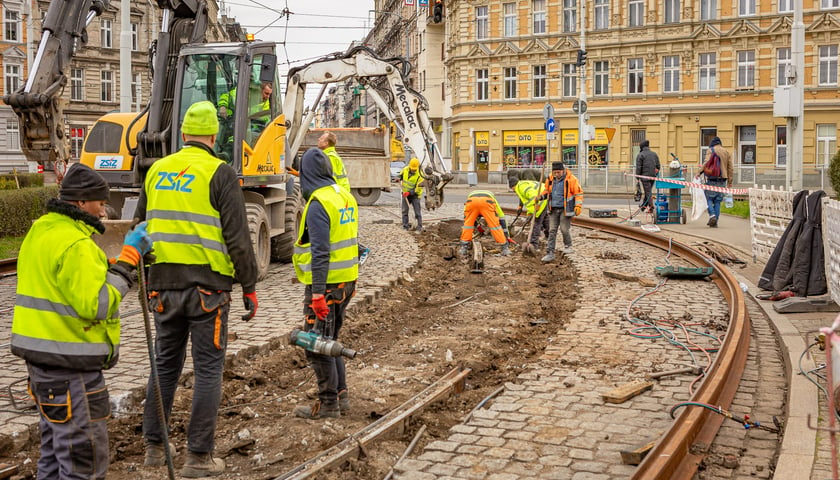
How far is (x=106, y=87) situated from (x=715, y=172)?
51.2 m

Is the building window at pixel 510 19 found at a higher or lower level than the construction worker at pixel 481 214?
higher

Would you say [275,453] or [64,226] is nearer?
[64,226]

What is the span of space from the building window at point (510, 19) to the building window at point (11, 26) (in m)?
32.7

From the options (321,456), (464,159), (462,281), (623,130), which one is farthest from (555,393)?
(464,159)

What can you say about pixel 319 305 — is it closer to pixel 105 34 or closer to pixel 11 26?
pixel 105 34

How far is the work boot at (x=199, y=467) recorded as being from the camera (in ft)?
17.7

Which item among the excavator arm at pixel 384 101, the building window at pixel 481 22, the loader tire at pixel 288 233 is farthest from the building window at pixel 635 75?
the loader tire at pixel 288 233

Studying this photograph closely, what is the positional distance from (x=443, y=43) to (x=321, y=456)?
A: 59785 mm

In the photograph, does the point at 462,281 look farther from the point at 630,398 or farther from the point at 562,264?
the point at 630,398

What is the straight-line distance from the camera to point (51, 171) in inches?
486

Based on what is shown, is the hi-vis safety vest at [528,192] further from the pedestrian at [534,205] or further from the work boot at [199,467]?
the work boot at [199,467]

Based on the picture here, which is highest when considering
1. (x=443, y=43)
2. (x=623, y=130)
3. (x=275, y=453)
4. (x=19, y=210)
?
(x=443, y=43)

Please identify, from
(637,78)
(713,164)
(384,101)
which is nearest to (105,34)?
(637,78)

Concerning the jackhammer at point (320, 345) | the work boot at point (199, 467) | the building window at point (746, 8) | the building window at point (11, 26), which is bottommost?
the work boot at point (199, 467)
